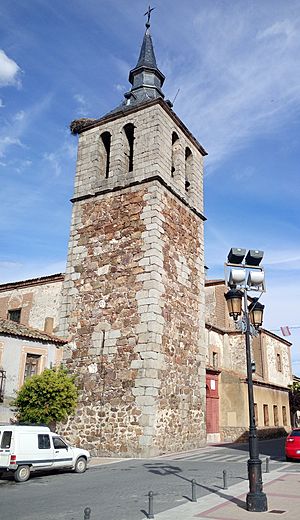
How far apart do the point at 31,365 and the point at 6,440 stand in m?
5.72

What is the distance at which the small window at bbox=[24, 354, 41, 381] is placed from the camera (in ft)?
51.9

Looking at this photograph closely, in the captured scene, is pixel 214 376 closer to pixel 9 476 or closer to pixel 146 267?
pixel 146 267

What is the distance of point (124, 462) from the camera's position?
516 inches

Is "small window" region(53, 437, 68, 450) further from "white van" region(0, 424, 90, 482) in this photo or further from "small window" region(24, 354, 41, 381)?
"small window" region(24, 354, 41, 381)

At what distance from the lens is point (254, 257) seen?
8867 millimetres

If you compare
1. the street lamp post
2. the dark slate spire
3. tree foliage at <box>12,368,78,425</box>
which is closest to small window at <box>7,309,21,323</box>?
tree foliage at <box>12,368,78,425</box>

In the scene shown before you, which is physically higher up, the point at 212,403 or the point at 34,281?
the point at 34,281

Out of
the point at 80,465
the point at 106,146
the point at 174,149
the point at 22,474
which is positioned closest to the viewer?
the point at 22,474

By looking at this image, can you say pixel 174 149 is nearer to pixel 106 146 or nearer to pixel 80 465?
pixel 106 146

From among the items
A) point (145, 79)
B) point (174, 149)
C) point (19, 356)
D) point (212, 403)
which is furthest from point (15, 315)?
point (145, 79)

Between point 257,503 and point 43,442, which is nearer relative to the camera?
point 257,503

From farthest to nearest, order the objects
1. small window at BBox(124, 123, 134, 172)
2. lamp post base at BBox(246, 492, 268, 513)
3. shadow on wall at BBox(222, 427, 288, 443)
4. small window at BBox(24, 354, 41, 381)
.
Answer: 1. shadow on wall at BBox(222, 427, 288, 443)
2. small window at BBox(124, 123, 134, 172)
3. small window at BBox(24, 354, 41, 381)
4. lamp post base at BBox(246, 492, 268, 513)

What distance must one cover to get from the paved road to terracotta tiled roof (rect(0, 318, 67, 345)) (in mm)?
5148

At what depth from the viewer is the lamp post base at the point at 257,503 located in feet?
22.2
